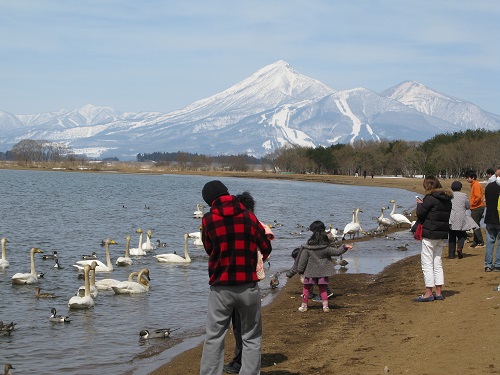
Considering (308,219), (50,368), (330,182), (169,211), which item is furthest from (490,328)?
(330,182)

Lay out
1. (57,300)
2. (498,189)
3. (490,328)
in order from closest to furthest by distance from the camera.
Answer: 1. (490,328)
2. (498,189)
3. (57,300)

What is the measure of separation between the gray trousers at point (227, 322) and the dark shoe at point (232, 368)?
5.46ft

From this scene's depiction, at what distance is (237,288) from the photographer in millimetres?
7430

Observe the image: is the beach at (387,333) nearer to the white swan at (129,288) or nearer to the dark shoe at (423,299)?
the dark shoe at (423,299)

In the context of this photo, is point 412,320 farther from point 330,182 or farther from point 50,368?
point 330,182

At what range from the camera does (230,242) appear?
7.41m

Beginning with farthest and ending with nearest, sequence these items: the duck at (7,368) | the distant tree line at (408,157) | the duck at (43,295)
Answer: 1. the distant tree line at (408,157)
2. the duck at (43,295)
3. the duck at (7,368)

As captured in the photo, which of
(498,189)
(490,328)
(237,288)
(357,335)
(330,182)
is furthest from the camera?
(330,182)

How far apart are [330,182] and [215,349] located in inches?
4429

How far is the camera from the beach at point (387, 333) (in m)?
8.68

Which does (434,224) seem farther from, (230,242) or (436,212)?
(230,242)

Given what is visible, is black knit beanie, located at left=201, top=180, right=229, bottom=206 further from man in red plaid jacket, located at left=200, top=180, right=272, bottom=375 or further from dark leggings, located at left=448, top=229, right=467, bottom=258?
dark leggings, located at left=448, top=229, right=467, bottom=258

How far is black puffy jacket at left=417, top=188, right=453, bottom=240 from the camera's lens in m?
12.0

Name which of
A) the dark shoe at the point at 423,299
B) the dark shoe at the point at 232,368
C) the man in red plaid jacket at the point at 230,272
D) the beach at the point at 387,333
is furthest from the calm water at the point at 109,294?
the dark shoe at the point at 423,299
